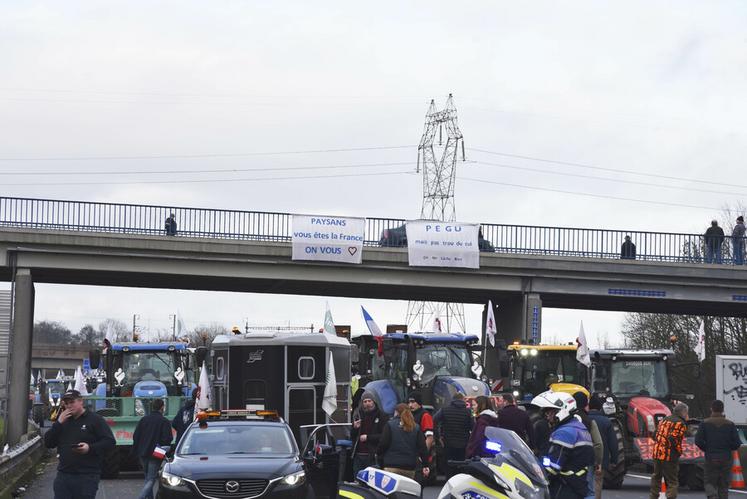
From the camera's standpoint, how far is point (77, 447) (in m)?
13.5

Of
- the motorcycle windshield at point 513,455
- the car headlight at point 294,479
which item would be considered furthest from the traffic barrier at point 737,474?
the motorcycle windshield at point 513,455

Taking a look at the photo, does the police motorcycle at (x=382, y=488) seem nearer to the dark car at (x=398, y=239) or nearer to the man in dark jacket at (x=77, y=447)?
the man in dark jacket at (x=77, y=447)

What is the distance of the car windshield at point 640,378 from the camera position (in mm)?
27766

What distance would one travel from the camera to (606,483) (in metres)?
24.1

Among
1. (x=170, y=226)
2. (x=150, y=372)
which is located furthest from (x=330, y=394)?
(x=170, y=226)

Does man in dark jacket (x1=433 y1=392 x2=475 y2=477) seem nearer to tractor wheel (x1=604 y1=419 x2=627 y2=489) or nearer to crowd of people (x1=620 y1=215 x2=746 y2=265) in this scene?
tractor wheel (x1=604 y1=419 x2=627 y2=489)

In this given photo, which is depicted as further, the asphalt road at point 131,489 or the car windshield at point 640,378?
the car windshield at point 640,378

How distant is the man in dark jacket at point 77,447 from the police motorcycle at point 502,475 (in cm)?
432

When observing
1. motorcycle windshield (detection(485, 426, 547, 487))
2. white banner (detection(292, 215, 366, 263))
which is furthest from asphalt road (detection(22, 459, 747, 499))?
white banner (detection(292, 215, 366, 263))

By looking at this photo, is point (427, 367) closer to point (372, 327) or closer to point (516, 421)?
point (372, 327)

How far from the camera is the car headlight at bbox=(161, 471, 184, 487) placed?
52.3 ft

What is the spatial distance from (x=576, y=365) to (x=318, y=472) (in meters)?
12.5

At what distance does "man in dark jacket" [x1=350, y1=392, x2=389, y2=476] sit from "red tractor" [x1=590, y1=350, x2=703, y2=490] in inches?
278

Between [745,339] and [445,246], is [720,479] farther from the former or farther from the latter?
[745,339]
